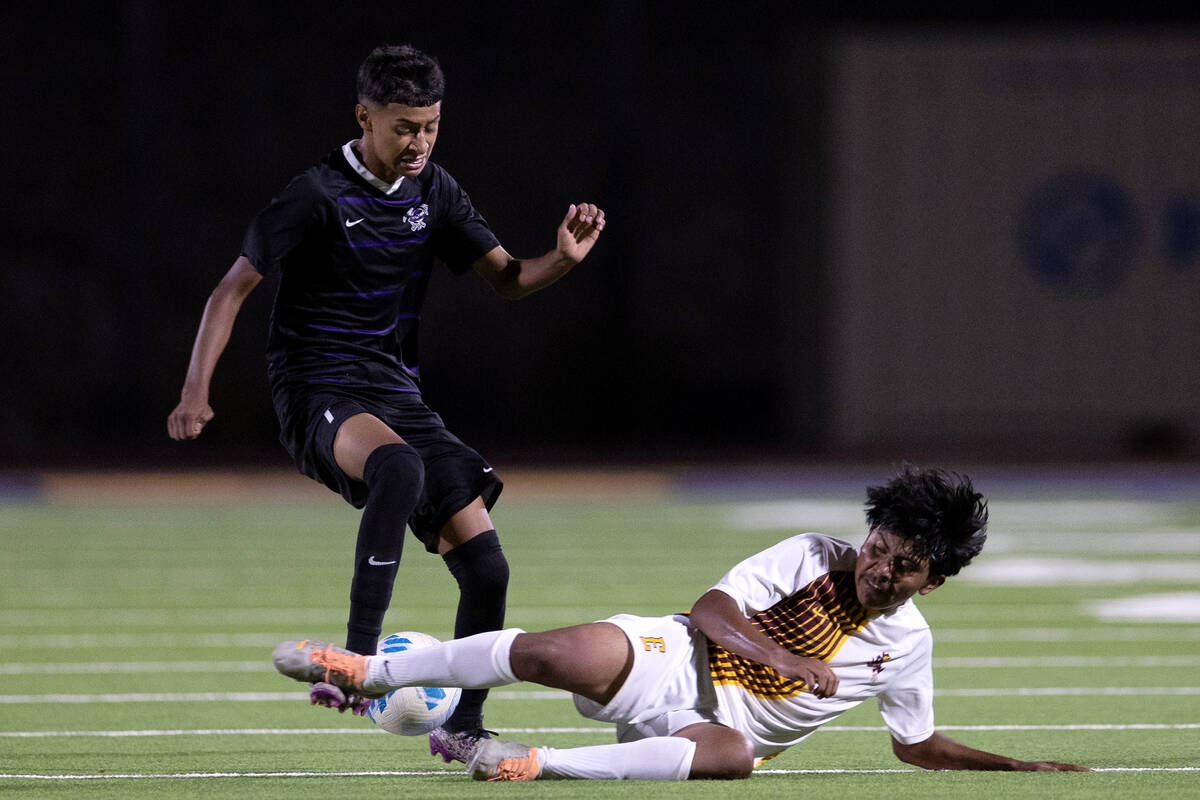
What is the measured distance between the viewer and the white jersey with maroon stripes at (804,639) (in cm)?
509

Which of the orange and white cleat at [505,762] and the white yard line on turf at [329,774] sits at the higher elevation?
the orange and white cleat at [505,762]

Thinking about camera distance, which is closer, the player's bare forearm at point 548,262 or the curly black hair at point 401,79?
the curly black hair at point 401,79

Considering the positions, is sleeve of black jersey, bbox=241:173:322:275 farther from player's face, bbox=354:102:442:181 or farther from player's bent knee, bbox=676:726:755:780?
player's bent knee, bbox=676:726:755:780

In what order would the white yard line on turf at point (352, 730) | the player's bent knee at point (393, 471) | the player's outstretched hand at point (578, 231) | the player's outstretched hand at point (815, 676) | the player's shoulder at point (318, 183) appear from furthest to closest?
the white yard line on turf at point (352, 730)
the player's outstretched hand at point (578, 231)
the player's shoulder at point (318, 183)
the player's bent knee at point (393, 471)
the player's outstretched hand at point (815, 676)

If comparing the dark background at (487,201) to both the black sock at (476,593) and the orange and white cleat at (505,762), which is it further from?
the orange and white cleat at (505,762)

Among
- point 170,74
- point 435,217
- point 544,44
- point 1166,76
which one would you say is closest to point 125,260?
point 170,74

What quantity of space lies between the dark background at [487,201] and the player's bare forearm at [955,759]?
1859 cm

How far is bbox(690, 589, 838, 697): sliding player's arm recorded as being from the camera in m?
4.76

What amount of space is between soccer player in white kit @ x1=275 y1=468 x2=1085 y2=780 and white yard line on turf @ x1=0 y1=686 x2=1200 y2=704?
86.2 inches

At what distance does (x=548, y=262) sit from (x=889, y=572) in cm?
155

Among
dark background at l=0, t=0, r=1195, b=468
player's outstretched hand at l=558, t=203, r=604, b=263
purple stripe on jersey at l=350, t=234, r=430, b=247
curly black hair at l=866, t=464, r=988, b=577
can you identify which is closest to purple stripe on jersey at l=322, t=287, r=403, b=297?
purple stripe on jersey at l=350, t=234, r=430, b=247

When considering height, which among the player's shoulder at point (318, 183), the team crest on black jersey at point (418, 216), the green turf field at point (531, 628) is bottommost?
the green turf field at point (531, 628)

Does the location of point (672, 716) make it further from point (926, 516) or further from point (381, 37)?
point (381, 37)

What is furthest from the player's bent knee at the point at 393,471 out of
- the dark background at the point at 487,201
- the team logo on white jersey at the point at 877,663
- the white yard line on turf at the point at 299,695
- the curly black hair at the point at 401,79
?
the dark background at the point at 487,201
